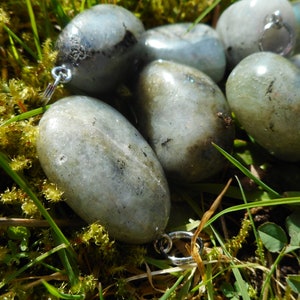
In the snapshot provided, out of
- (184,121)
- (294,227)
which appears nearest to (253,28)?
(184,121)

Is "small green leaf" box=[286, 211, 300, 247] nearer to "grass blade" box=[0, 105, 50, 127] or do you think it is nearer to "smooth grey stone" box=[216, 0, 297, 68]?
"smooth grey stone" box=[216, 0, 297, 68]

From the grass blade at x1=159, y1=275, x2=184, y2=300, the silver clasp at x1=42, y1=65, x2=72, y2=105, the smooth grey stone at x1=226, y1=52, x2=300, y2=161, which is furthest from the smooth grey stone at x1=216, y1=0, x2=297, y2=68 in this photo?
the grass blade at x1=159, y1=275, x2=184, y2=300

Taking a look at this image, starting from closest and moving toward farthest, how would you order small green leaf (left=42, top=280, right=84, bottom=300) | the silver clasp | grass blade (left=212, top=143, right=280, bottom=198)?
small green leaf (left=42, top=280, right=84, bottom=300), grass blade (left=212, top=143, right=280, bottom=198), the silver clasp

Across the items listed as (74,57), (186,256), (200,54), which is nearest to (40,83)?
(74,57)

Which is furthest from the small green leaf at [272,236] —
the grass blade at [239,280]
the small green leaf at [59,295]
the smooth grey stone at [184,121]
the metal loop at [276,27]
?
the metal loop at [276,27]

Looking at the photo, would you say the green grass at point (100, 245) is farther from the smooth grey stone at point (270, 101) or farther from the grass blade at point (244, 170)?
the smooth grey stone at point (270, 101)

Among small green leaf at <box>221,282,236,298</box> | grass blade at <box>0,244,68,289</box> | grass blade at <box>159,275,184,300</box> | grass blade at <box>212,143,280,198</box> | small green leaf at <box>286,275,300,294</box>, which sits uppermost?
grass blade at <box>212,143,280,198</box>

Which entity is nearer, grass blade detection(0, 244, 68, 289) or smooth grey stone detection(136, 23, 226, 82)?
grass blade detection(0, 244, 68, 289)

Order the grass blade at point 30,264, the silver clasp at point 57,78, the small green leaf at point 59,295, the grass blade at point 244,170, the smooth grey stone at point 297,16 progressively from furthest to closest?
the smooth grey stone at point 297,16 → the silver clasp at point 57,78 → the grass blade at point 244,170 → the grass blade at point 30,264 → the small green leaf at point 59,295

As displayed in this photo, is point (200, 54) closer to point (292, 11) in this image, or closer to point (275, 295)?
point (292, 11)
